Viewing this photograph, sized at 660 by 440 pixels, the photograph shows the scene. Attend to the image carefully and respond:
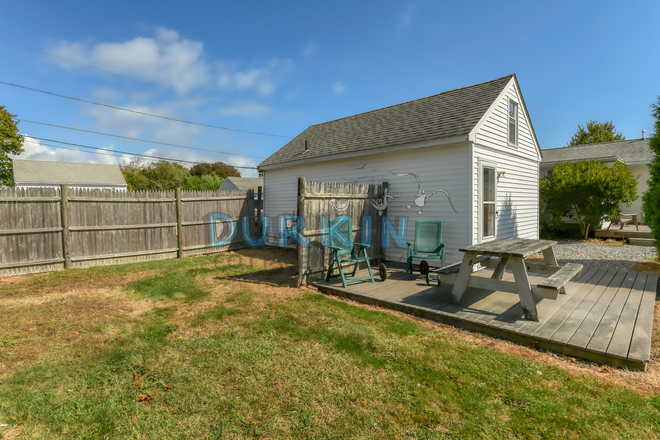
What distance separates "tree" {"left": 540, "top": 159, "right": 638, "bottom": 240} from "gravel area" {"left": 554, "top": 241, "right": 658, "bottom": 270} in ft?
4.98

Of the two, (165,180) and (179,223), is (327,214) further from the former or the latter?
(165,180)

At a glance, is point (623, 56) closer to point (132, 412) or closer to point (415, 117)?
point (415, 117)

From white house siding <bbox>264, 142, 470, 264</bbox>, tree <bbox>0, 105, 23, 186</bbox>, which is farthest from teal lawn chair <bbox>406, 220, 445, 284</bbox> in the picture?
tree <bbox>0, 105, 23, 186</bbox>

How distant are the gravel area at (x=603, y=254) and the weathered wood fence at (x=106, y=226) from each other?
10755 mm

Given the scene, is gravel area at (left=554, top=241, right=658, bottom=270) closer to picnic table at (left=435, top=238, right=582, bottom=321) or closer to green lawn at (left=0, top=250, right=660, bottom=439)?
picnic table at (left=435, top=238, right=582, bottom=321)

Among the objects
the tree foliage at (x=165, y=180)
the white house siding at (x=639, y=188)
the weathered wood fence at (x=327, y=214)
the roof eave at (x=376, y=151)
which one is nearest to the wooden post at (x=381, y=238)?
the weathered wood fence at (x=327, y=214)

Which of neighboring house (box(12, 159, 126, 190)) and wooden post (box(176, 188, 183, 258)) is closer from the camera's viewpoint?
wooden post (box(176, 188, 183, 258))

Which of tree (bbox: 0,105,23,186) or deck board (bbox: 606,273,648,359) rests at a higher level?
tree (bbox: 0,105,23,186)

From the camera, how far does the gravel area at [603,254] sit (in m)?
7.97

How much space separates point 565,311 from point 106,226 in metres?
10.6

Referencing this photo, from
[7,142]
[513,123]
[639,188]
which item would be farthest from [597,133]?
[7,142]

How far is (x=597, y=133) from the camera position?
3466 cm

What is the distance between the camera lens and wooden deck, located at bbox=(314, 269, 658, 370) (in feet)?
10.5

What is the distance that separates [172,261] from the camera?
9219 millimetres
